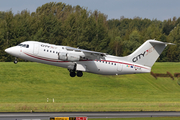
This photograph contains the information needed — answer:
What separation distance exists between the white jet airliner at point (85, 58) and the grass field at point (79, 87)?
14060 millimetres

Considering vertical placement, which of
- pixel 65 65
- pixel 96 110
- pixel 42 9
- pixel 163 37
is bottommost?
pixel 96 110

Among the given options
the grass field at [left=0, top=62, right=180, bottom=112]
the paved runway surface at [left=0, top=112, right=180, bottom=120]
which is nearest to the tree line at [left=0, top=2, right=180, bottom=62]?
the grass field at [left=0, top=62, right=180, bottom=112]

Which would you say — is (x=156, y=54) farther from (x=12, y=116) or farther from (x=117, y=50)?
(x=117, y=50)

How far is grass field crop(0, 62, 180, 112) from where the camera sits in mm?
68562

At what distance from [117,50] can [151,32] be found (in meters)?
18.4

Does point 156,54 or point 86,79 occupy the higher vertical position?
point 156,54

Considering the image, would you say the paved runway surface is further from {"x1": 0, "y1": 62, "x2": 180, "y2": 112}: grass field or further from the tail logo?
{"x1": 0, "y1": 62, "x2": 180, "y2": 112}: grass field

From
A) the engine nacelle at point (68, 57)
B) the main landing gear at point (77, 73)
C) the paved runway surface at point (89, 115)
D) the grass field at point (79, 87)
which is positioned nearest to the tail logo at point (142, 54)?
the main landing gear at point (77, 73)

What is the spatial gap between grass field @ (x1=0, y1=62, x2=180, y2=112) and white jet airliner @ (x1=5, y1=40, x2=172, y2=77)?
14060mm

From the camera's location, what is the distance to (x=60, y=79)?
88.0 metres

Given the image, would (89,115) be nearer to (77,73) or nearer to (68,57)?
(77,73)

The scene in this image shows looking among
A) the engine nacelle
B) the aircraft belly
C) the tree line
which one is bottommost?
the aircraft belly

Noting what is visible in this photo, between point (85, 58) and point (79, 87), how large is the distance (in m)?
37.6

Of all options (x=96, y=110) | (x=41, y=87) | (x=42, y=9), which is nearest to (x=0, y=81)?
(x=41, y=87)
